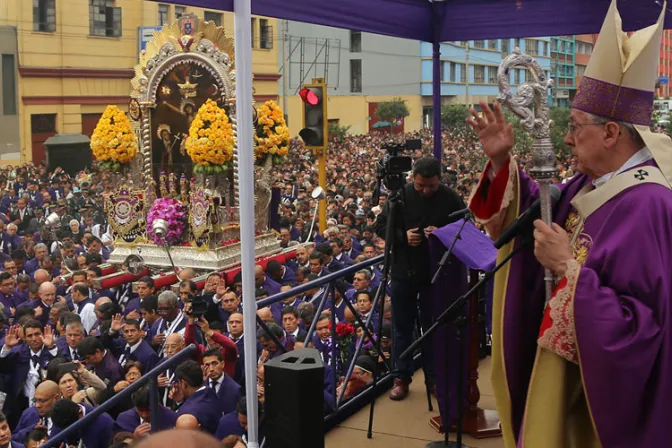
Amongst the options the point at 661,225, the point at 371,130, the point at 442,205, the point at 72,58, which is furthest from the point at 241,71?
the point at 371,130

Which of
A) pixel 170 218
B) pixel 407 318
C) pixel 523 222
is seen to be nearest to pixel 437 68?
pixel 407 318

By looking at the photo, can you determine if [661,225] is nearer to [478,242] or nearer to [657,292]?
[657,292]

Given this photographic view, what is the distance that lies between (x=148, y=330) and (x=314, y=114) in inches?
168

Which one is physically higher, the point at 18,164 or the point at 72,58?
the point at 72,58

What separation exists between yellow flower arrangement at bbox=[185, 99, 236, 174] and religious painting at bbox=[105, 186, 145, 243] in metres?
1.44

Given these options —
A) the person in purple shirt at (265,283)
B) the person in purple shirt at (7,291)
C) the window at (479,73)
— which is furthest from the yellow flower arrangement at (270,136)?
the window at (479,73)

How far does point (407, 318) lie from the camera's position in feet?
17.0

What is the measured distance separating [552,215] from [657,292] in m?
0.63

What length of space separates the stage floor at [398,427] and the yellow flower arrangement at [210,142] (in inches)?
218

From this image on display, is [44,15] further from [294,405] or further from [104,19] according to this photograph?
[294,405]

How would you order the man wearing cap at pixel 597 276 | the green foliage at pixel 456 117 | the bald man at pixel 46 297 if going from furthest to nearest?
the green foliage at pixel 456 117 < the bald man at pixel 46 297 < the man wearing cap at pixel 597 276

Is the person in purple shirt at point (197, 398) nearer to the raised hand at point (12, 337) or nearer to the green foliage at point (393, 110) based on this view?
the raised hand at point (12, 337)

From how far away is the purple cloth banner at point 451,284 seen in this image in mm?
4484

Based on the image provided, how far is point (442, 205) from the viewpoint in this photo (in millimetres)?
5129
